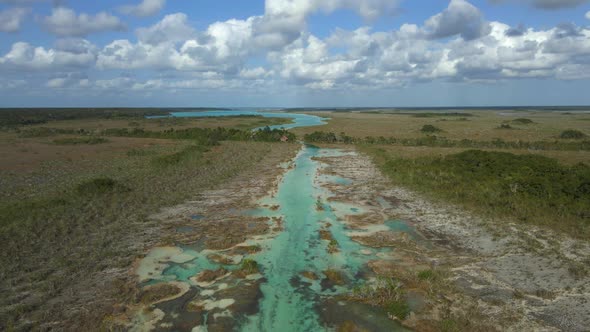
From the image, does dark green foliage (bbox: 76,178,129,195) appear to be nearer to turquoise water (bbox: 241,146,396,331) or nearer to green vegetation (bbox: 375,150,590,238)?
turquoise water (bbox: 241,146,396,331)

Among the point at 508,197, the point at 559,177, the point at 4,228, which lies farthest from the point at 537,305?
the point at 4,228

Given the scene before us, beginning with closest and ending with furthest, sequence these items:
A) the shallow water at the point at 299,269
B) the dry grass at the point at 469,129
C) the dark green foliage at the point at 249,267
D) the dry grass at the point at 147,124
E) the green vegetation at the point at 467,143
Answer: the shallow water at the point at 299,269, the dark green foliage at the point at 249,267, the green vegetation at the point at 467,143, the dry grass at the point at 469,129, the dry grass at the point at 147,124

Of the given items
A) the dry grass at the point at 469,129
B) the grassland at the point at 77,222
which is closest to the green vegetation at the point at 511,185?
the grassland at the point at 77,222

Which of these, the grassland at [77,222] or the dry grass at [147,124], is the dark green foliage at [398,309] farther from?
the dry grass at [147,124]

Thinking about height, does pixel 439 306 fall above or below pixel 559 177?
below

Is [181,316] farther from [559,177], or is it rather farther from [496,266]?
[559,177]

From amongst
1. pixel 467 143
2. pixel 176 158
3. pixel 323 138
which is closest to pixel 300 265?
pixel 176 158
